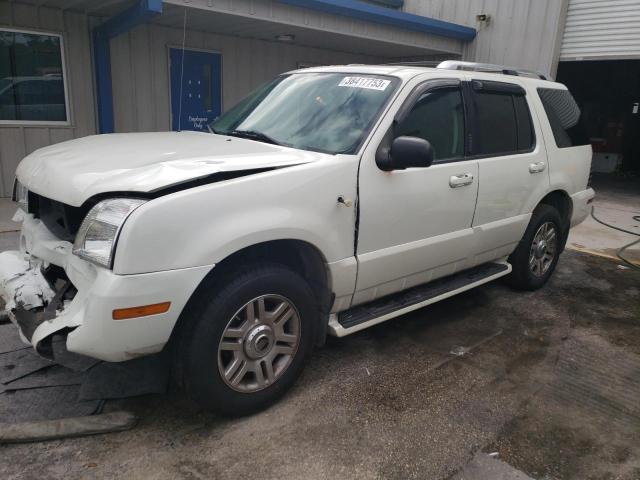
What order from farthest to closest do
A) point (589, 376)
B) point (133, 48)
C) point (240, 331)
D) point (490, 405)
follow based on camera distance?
point (133, 48)
point (589, 376)
point (490, 405)
point (240, 331)

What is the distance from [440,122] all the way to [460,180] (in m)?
0.44

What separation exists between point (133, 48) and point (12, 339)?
6.39 m

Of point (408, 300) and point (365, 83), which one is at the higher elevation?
point (365, 83)

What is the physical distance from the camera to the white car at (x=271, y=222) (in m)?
2.38

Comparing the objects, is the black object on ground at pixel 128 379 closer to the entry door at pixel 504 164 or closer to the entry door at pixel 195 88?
the entry door at pixel 504 164

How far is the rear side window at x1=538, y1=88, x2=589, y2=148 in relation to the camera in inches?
187

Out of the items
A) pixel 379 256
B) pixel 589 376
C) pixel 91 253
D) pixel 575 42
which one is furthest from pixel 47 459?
pixel 575 42

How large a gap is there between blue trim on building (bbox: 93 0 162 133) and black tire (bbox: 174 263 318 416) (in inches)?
224

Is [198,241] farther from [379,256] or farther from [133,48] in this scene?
[133,48]

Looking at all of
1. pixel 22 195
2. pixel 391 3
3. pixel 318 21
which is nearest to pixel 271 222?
pixel 22 195

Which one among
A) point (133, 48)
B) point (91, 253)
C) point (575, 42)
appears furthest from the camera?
point (575, 42)

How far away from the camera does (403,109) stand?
3.35 meters

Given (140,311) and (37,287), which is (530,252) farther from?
(37,287)

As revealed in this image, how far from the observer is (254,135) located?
11.5ft
